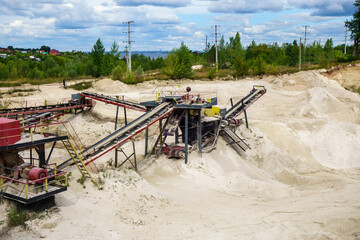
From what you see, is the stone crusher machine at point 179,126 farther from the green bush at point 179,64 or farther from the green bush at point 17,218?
the green bush at point 179,64

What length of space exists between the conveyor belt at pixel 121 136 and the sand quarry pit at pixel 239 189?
1.17m

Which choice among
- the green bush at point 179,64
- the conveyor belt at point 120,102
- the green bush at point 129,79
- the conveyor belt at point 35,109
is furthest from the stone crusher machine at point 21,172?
the green bush at point 179,64

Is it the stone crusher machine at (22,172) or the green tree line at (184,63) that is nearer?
the stone crusher machine at (22,172)

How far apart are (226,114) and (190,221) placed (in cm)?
1667

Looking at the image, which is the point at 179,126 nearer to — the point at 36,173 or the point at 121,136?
the point at 121,136

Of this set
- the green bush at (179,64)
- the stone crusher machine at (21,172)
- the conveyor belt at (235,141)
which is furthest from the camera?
the green bush at (179,64)

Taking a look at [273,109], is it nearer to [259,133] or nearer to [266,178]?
[259,133]

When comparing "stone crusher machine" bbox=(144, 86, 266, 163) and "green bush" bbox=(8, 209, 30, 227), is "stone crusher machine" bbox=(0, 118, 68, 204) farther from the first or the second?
"stone crusher machine" bbox=(144, 86, 266, 163)

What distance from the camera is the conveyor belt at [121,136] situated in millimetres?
20188

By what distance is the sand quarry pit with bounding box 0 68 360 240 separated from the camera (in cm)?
1555

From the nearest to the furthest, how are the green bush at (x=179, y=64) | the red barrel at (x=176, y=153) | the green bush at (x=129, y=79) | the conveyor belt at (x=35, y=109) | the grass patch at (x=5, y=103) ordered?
the red barrel at (x=176, y=153), the conveyor belt at (x=35, y=109), the grass patch at (x=5, y=103), the green bush at (x=129, y=79), the green bush at (x=179, y=64)

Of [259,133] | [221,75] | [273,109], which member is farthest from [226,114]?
[221,75]

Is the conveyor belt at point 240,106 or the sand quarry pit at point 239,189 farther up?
the conveyor belt at point 240,106

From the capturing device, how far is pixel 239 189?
2312 centimetres
